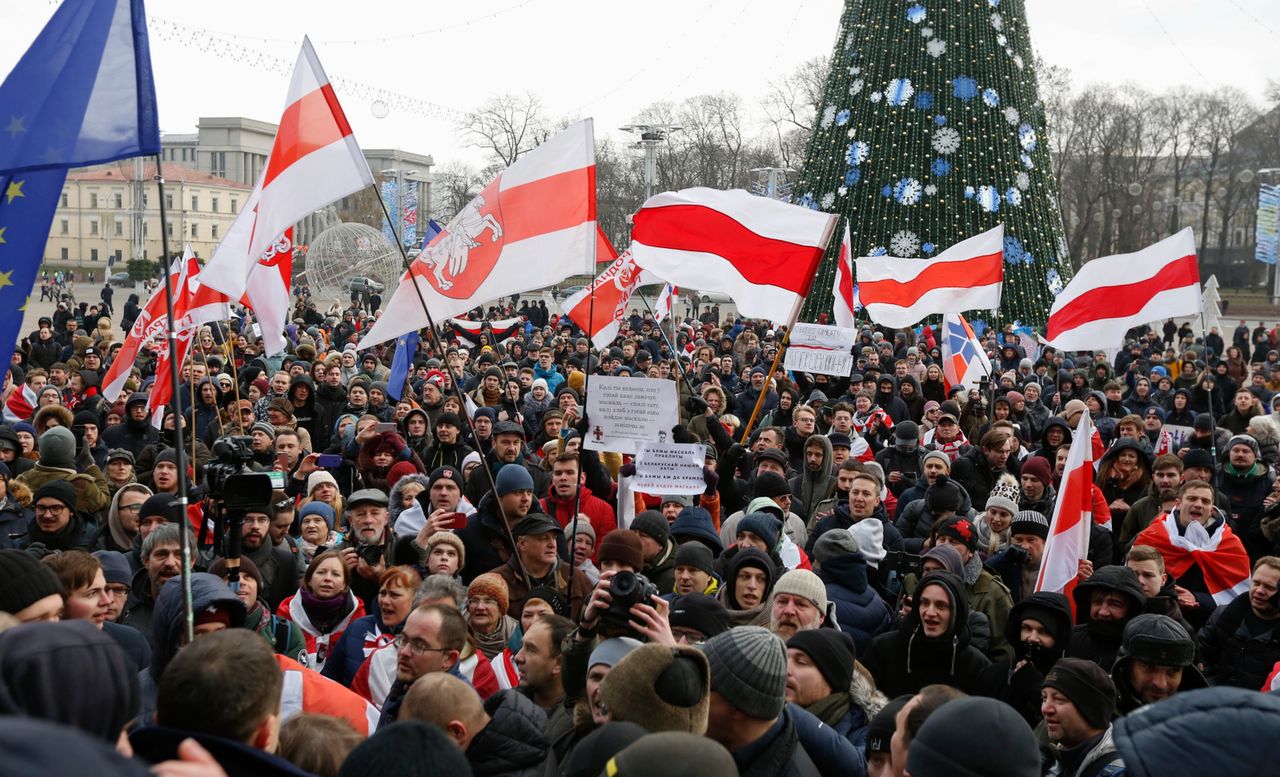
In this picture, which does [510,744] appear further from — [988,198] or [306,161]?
[988,198]

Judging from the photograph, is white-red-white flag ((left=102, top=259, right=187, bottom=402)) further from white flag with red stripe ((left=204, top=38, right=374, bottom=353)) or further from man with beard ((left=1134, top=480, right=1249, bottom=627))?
man with beard ((left=1134, top=480, right=1249, bottom=627))

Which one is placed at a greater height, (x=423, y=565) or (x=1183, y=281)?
(x=1183, y=281)

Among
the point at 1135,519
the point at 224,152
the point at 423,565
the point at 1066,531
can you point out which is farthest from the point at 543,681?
the point at 224,152

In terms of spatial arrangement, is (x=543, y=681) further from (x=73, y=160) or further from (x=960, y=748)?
(x=73, y=160)

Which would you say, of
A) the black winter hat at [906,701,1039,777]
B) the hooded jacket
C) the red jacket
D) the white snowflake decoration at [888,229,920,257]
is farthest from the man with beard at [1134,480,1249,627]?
the white snowflake decoration at [888,229,920,257]

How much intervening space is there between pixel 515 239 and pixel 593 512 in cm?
164

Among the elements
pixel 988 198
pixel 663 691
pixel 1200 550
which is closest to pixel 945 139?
pixel 988 198

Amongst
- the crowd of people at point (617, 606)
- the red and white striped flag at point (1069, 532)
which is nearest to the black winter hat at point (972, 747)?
the crowd of people at point (617, 606)

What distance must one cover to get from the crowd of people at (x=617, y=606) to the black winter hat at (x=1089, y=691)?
11mm

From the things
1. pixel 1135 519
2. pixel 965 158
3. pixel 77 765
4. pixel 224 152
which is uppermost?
pixel 224 152

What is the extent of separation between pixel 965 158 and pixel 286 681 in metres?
18.3

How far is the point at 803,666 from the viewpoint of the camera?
439 cm

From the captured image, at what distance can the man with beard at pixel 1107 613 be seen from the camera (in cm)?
548

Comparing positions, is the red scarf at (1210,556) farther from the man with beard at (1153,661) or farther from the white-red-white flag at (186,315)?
the white-red-white flag at (186,315)
